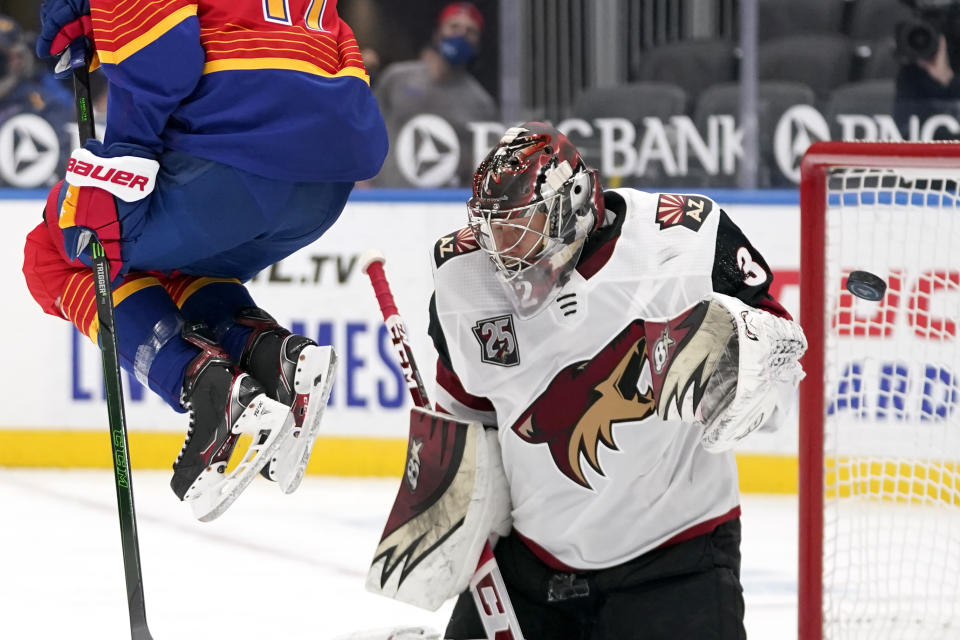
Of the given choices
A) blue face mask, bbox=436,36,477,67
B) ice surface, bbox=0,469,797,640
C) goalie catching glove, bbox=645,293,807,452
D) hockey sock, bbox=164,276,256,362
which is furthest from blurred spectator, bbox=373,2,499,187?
goalie catching glove, bbox=645,293,807,452

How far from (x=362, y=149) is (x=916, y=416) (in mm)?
1132

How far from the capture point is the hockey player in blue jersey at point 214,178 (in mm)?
2238

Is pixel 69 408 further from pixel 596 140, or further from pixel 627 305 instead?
pixel 627 305

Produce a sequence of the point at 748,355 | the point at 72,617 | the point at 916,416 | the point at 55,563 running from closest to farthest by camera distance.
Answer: the point at 748,355, the point at 916,416, the point at 72,617, the point at 55,563

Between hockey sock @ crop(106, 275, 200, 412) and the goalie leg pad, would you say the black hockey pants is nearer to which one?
the goalie leg pad

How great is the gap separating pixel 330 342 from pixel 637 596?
8.79ft

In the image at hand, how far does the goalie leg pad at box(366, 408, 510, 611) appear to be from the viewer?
2.37 meters

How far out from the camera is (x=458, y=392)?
8.21 ft

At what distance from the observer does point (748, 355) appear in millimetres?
1974

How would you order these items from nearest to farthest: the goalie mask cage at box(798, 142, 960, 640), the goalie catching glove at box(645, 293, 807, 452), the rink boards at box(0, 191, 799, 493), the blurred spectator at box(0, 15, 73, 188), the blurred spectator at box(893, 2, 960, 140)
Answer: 1. the goalie catching glove at box(645, 293, 807, 452)
2. the goalie mask cage at box(798, 142, 960, 640)
3. the blurred spectator at box(893, 2, 960, 140)
4. the rink boards at box(0, 191, 799, 493)
5. the blurred spectator at box(0, 15, 73, 188)

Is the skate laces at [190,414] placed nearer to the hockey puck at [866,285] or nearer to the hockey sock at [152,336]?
the hockey sock at [152,336]

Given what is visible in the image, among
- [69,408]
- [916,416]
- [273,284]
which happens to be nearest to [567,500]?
[916,416]

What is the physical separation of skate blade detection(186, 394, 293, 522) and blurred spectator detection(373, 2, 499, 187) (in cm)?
273

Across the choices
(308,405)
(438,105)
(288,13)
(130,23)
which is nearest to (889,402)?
(308,405)
